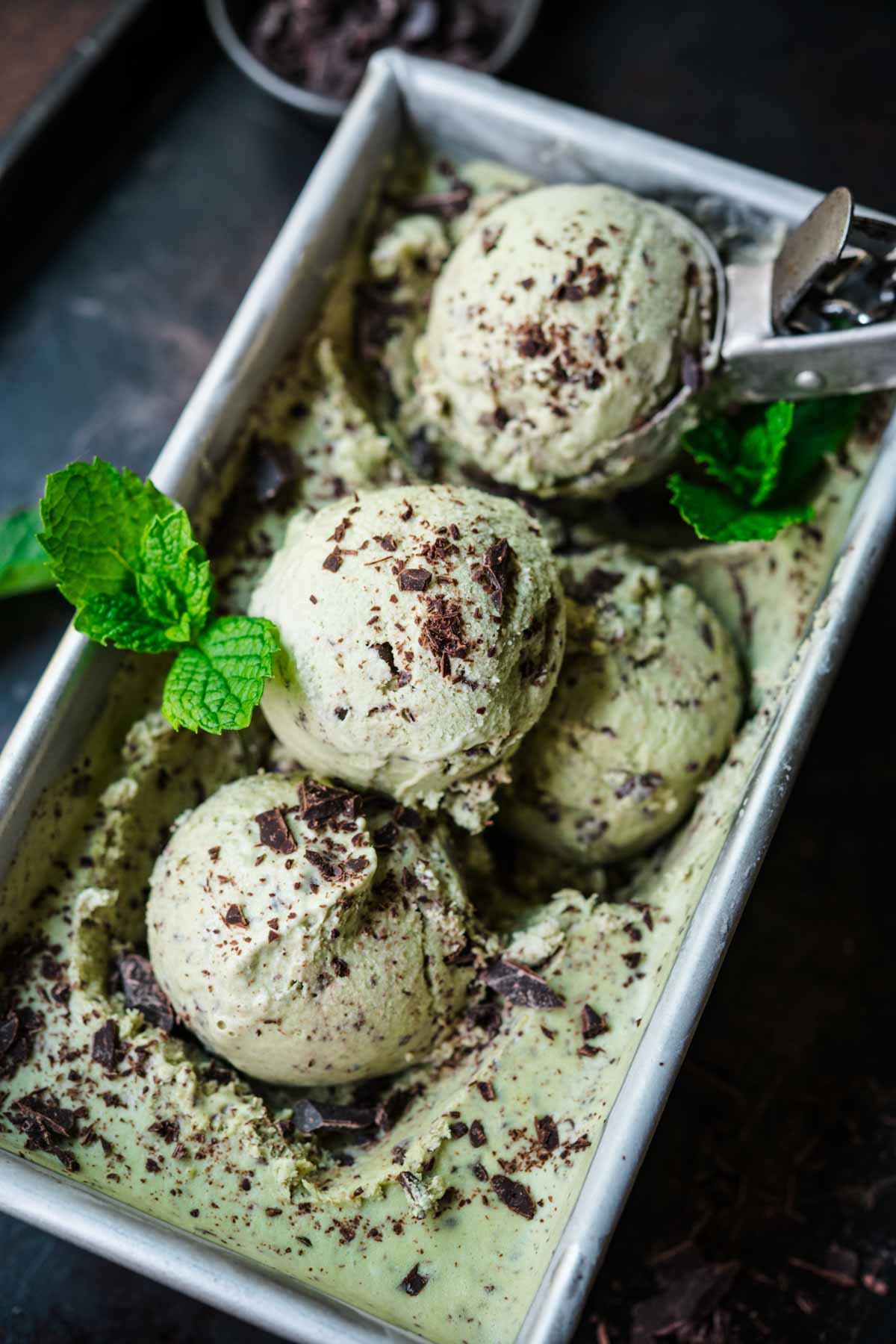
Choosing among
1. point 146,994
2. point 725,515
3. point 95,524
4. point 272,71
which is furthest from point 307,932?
point 272,71

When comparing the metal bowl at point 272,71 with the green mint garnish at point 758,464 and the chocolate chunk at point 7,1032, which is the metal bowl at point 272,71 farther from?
the chocolate chunk at point 7,1032

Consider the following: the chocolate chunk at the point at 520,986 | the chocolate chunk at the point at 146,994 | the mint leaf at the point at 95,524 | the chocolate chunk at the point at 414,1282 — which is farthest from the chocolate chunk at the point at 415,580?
the chocolate chunk at the point at 414,1282

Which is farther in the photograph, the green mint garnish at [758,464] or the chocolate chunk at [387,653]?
the green mint garnish at [758,464]

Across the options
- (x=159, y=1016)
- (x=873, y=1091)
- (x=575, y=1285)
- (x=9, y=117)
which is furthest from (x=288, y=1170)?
(x=9, y=117)

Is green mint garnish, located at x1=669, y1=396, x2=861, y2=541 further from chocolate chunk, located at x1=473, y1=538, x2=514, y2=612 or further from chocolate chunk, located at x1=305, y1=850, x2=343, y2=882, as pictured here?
chocolate chunk, located at x1=305, y1=850, x2=343, y2=882

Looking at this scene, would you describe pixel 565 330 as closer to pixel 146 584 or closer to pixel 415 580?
pixel 415 580

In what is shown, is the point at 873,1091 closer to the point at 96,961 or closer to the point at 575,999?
the point at 575,999

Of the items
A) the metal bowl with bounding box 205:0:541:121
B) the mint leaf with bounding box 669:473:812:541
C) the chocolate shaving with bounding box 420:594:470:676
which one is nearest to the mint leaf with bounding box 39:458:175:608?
the chocolate shaving with bounding box 420:594:470:676
